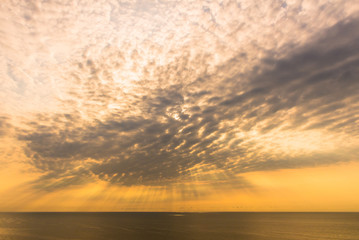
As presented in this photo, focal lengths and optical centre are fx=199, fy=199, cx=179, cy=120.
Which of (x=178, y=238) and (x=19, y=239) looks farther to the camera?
(x=178, y=238)

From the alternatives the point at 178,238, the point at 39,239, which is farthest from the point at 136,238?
the point at 39,239

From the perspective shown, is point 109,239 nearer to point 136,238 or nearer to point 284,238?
point 136,238

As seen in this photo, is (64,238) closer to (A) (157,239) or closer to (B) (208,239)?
(A) (157,239)

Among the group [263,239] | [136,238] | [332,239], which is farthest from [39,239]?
[332,239]

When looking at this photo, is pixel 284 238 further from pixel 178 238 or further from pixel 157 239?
pixel 157 239

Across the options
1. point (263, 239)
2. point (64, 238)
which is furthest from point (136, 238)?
point (263, 239)

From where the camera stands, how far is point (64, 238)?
240ft

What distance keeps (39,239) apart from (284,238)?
3569 inches

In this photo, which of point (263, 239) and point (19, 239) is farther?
point (263, 239)

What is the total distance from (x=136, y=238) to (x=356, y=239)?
8281cm

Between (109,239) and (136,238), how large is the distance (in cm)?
958

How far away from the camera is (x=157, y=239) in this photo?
71.7 metres

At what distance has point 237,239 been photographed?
240 feet

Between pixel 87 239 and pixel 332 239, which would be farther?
pixel 332 239
